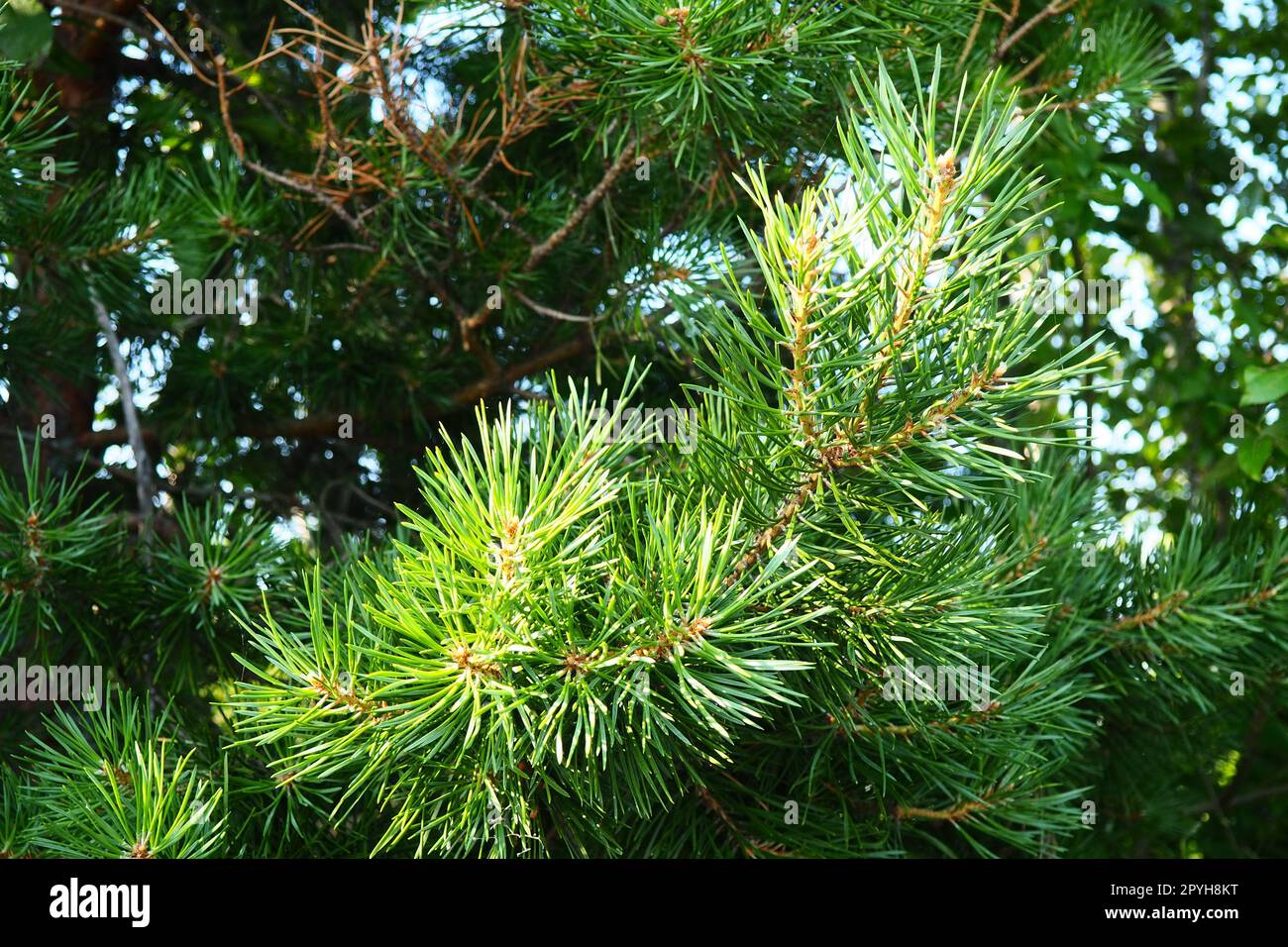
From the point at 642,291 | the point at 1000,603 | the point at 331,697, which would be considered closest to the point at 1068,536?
the point at 1000,603

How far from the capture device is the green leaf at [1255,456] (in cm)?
98

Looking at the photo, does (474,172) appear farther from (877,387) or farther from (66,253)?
(877,387)

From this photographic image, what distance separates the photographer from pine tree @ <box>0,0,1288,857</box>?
1.50 feet

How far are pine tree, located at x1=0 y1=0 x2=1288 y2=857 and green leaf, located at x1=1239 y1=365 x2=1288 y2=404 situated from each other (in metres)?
0.12

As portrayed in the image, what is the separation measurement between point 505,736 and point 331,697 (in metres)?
0.09

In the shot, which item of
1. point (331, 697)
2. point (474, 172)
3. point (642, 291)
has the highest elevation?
point (474, 172)
